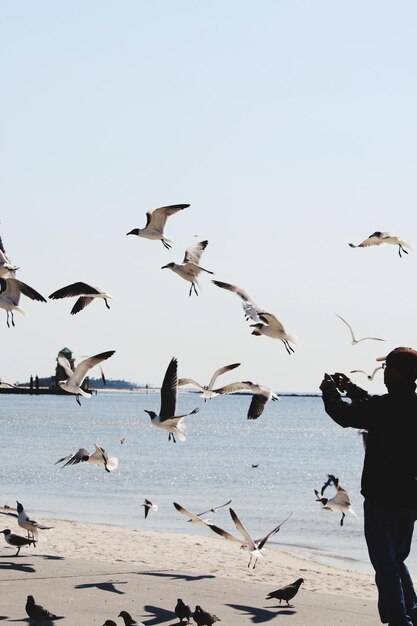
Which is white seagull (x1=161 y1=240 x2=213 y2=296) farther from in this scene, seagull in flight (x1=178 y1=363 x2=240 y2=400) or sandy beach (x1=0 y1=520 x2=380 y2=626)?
sandy beach (x1=0 y1=520 x2=380 y2=626)

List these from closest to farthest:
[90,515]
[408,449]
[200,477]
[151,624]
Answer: [408,449] < [151,624] < [90,515] < [200,477]

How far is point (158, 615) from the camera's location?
8945mm

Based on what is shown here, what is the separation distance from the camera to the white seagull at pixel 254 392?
10516mm

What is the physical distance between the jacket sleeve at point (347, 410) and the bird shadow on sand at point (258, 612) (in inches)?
118

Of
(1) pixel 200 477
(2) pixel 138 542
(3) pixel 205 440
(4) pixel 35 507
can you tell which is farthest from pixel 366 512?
(3) pixel 205 440

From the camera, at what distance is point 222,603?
9539 mm

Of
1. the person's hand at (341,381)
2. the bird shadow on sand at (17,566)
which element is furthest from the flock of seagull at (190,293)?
the person's hand at (341,381)

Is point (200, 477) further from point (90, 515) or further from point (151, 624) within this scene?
point (151, 624)

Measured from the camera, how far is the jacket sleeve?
6.37m

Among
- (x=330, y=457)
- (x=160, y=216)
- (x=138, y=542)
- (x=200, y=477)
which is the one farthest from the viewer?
(x=330, y=457)

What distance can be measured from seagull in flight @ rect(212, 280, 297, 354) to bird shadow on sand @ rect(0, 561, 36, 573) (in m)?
3.79

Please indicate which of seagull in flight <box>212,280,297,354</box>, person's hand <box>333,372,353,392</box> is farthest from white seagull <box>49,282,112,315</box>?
person's hand <box>333,372,353,392</box>

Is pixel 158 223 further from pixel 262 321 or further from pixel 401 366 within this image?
pixel 401 366

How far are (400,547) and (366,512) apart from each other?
0.96 ft
